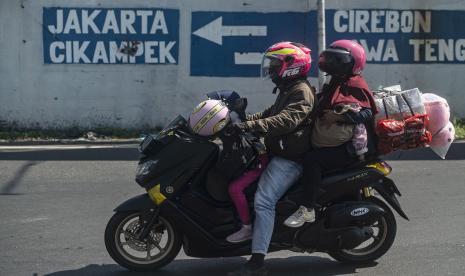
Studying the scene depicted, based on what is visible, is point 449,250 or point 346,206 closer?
point 346,206

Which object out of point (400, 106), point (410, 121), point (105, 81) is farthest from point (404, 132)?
point (105, 81)

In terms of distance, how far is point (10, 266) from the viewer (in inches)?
229

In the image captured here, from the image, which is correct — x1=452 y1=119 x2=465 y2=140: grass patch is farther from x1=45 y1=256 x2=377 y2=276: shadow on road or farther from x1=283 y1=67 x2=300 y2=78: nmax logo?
x1=283 y1=67 x2=300 y2=78: nmax logo

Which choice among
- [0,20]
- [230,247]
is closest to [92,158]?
[0,20]

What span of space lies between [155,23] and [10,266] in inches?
286

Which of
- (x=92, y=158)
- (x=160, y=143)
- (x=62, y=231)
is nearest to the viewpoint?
(x=160, y=143)

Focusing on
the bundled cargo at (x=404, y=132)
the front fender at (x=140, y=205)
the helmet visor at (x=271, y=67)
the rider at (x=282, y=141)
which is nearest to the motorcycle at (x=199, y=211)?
the front fender at (x=140, y=205)

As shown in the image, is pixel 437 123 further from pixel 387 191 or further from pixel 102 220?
pixel 102 220

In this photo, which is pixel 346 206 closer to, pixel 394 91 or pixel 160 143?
pixel 394 91

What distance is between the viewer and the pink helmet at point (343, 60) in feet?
17.7

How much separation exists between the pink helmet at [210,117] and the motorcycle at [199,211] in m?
0.12

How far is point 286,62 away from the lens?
538 cm

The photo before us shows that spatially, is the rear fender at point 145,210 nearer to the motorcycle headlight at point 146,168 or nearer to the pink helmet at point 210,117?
the motorcycle headlight at point 146,168

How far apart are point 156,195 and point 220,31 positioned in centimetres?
746
